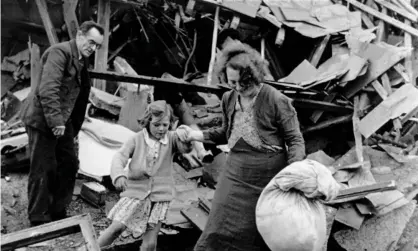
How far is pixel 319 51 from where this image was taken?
22.9 feet

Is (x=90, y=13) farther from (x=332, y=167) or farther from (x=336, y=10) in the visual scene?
(x=332, y=167)

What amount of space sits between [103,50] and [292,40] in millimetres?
3092

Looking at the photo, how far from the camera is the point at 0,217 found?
173 inches

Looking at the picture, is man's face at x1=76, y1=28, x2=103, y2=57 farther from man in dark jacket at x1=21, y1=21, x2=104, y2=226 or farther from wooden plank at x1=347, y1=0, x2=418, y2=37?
wooden plank at x1=347, y1=0, x2=418, y2=37

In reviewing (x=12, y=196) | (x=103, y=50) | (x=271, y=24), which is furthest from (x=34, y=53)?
(x=271, y=24)

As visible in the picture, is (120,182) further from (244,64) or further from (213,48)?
(213,48)

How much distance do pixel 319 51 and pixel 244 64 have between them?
13.8 ft

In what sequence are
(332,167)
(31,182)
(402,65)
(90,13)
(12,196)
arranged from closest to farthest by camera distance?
(31,182), (12,196), (332,167), (402,65), (90,13)

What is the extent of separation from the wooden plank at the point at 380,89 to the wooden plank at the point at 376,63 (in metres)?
0.07

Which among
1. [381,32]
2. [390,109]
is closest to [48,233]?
[390,109]

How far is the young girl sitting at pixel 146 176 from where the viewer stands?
3.41 m

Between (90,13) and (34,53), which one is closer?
(34,53)

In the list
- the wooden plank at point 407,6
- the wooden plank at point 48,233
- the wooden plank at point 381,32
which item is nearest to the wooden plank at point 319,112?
the wooden plank at point 381,32

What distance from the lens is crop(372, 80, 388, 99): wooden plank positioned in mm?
6062
